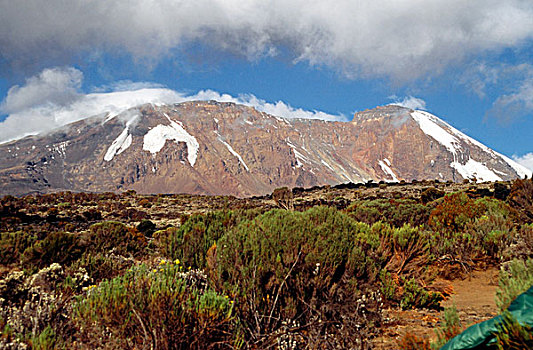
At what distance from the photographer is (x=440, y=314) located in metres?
5.16

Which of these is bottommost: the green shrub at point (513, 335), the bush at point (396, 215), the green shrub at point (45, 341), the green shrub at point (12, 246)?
the green shrub at point (12, 246)

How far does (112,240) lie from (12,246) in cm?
277

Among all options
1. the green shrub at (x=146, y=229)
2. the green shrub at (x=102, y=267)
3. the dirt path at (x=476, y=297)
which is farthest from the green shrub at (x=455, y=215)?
the green shrub at (x=146, y=229)

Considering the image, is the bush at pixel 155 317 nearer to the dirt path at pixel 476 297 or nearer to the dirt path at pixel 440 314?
the dirt path at pixel 440 314

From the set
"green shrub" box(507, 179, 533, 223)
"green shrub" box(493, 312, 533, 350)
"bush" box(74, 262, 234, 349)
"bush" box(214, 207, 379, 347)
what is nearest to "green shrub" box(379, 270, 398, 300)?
"bush" box(214, 207, 379, 347)

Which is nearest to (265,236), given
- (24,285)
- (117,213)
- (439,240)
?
(24,285)

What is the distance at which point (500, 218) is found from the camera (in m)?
10.0

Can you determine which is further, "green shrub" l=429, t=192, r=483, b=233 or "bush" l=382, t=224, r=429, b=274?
"green shrub" l=429, t=192, r=483, b=233

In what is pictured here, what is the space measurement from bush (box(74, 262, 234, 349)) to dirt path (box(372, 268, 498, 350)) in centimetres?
191

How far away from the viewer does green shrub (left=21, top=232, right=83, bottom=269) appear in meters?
8.78

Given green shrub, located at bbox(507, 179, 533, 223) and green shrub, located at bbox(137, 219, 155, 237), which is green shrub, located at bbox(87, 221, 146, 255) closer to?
green shrub, located at bbox(137, 219, 155, 237)

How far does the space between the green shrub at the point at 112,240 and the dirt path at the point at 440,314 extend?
8596 millimetres

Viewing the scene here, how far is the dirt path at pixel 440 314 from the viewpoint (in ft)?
14.2

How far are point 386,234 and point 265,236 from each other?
10.5ft
